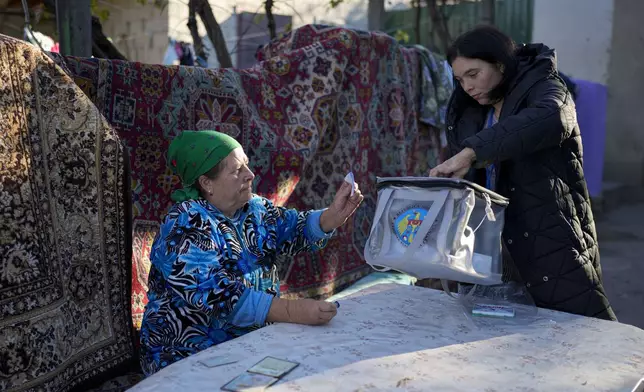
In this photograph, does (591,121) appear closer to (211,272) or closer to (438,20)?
(438,20)

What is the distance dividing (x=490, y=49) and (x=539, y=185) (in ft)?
1.57

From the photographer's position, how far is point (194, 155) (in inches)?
90.4

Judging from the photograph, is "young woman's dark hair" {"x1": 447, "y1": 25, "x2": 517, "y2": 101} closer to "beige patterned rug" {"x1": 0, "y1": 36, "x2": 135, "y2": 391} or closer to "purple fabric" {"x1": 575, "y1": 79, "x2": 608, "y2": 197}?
"beige patterned rug" {"x1": 0, "y1": 36, "x2": 135, "y2": 391}

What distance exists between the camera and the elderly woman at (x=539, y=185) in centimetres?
222

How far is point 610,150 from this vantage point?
9.55m

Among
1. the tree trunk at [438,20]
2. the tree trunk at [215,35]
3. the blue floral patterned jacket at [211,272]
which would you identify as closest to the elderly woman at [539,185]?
the blue floral patterned jacket at [211,272]

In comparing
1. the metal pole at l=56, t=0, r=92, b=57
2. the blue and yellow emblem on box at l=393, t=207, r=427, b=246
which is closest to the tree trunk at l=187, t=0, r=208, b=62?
the metal pole at l=56, t=0, r=92, b=57

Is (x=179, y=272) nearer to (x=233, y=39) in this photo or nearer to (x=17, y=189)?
(x=17, y=189)

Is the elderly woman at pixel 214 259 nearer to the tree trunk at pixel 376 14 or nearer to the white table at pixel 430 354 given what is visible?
the white table at pixel 430 354

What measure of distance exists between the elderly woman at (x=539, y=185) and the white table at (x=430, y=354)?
0.61 feet

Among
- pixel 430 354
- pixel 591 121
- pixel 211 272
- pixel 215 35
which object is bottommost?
pixel 430 354

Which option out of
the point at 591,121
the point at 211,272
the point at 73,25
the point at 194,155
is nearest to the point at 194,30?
the point at 73,25

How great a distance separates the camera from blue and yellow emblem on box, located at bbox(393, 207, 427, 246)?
1880 mm

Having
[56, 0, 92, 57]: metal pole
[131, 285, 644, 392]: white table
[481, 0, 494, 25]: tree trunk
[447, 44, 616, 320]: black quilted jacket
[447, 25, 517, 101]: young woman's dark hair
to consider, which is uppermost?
[481, 0, 494, 25]: tree trunk
